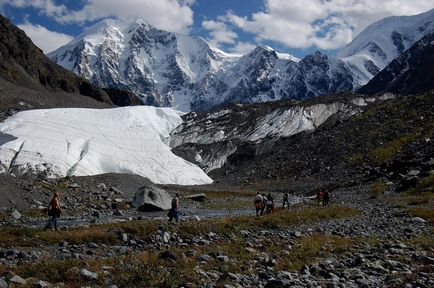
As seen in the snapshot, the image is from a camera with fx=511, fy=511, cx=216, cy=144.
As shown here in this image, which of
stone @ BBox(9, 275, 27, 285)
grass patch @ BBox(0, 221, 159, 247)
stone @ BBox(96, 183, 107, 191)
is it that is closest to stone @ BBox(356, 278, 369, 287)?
stone @ BBox(9, 275, 27, 285)

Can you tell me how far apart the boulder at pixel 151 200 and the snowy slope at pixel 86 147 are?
24690mm

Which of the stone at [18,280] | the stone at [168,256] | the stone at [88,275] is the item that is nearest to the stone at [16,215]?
the stone at [168,256]

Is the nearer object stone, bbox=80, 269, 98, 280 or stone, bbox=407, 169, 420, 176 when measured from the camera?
stone, bbox=80, 269, 98, 280

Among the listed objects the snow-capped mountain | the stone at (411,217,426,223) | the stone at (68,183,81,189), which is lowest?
the stone at (411,217,426,223)

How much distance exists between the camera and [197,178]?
340ft

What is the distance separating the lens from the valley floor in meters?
16.0

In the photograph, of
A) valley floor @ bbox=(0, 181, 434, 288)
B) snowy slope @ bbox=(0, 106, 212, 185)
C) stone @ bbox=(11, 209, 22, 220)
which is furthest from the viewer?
snowy slope @ bbox=(0, 106, 212, 185)

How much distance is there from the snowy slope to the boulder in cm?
2469

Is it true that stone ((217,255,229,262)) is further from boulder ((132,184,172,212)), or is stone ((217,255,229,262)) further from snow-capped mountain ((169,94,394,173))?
snow-capped mountain ((169,94,394,173))

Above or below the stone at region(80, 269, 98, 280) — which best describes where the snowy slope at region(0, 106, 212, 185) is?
above

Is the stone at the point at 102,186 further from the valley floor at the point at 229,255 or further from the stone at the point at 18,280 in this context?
the stone at the point at 18,280

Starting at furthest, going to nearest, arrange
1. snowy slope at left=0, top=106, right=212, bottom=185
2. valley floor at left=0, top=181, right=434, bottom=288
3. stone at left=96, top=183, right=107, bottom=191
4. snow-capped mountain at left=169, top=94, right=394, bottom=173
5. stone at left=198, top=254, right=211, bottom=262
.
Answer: snow-capped mountain at left=169, top=94, right=394, bottom=173, snowy slope at left=0, top=106, right=212, bottom=185, stone at left=96, top=183, right=107, bottom=191, stone at left=198, top=254, right=211, bottom=262, valley floor at left=0, top=181, right=434, bottom=288

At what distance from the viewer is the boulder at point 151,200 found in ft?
179

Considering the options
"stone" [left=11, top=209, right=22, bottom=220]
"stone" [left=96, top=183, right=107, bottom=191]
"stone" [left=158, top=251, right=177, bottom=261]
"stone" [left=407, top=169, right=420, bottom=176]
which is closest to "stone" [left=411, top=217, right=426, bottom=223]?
"stone" [left=158, top=251, right=177, bottom=261]
